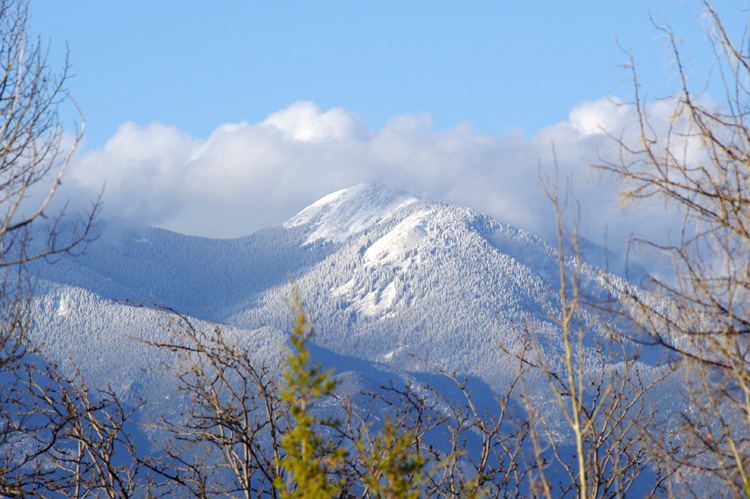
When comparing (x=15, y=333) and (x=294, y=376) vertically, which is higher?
(x=15, y=333)

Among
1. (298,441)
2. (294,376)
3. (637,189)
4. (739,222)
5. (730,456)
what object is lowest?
(730,456)

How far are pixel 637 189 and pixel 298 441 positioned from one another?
323 centimetres

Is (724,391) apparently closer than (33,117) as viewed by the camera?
Yes

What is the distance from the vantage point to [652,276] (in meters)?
5.82

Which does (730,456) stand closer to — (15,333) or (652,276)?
(652,276)

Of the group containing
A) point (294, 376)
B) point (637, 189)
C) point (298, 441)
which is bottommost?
point (298, 441)

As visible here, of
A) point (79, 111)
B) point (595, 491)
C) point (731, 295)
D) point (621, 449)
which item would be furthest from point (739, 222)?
point (79, 111)

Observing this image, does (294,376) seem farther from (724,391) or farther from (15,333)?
(15,333)

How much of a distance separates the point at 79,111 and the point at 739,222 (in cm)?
574

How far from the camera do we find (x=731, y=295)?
5562 mm

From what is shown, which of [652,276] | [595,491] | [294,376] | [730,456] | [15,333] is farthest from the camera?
[15,333]

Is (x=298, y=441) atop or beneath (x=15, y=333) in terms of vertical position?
beneath

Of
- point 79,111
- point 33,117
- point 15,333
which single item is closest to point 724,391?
point 79,111

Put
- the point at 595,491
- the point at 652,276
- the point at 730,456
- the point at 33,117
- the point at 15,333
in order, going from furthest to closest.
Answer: the point at 15,333 → the point at 33,117 → the point at 595,491 → the point at 652,276 → the point at 730,456
